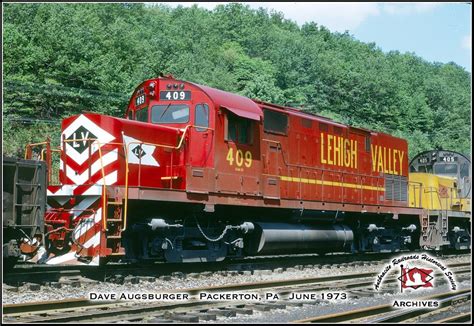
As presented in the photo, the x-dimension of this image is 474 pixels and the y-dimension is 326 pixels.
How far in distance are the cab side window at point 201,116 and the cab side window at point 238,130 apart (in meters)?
0.52

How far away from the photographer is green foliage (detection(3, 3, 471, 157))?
2947 cm

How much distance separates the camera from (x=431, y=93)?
42.7 meters

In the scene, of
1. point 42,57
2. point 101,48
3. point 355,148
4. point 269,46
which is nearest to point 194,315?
point 355,148

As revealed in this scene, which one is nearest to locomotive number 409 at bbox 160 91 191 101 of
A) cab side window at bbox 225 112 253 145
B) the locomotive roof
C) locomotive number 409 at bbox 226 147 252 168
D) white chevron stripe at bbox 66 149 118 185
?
the locomotive roof

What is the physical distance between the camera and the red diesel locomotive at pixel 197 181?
10.9m

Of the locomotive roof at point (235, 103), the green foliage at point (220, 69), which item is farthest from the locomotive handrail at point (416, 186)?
the locomotive roof at point (235, 103)

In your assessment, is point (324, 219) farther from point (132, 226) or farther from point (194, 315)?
point (194, 315)

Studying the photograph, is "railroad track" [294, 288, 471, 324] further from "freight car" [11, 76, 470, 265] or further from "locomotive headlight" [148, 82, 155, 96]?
"locomotive headlight" [148, 82, 155, 96]

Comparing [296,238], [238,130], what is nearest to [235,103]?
[238,130]

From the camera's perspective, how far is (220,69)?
4741 cm

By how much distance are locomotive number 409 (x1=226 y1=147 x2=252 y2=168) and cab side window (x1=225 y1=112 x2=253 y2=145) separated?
9.5 inches

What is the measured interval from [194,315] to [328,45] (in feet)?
161

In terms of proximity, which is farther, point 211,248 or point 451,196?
point 451,196

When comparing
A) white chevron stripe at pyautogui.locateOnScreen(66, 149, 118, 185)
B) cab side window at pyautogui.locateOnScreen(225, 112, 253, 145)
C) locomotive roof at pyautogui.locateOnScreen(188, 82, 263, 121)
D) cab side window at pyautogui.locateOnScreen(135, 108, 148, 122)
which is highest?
locomotive roof at pyautogui.locateOnScreen(188, 82, 263, 121)
